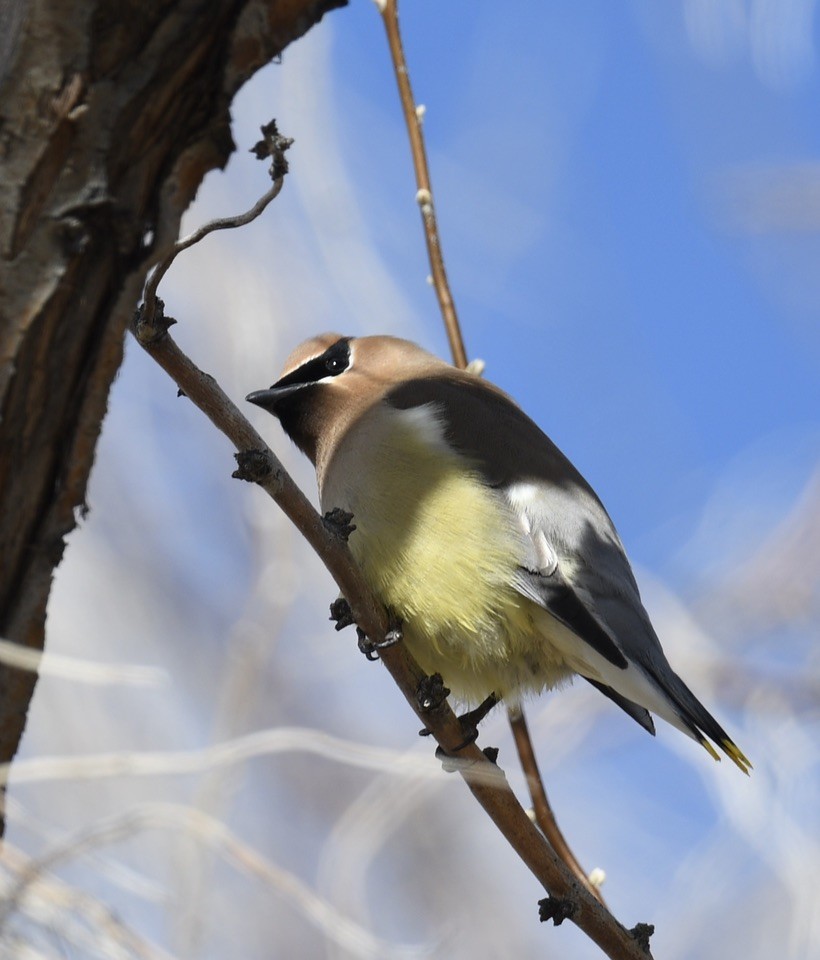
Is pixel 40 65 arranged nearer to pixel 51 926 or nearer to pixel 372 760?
pixel 51 926

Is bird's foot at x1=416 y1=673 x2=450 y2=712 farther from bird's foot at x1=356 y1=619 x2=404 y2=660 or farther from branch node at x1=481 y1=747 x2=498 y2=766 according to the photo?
branch node at x1=481 y1=747 x2=498 y2=766

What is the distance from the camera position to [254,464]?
2426mm

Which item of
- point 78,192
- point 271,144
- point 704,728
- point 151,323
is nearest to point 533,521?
point 704,728

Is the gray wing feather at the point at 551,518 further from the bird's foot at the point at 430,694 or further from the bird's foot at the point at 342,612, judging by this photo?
the bird's foot at the point at 342,612

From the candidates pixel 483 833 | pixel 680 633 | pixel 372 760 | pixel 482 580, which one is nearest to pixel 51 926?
pixel 372 760

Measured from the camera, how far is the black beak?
4.29 m

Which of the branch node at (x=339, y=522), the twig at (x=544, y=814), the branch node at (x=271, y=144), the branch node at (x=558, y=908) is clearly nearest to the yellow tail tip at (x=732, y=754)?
the twig at (x=544, y=814)

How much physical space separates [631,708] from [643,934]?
0.95 meters

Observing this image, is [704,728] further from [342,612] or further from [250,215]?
[250,215]

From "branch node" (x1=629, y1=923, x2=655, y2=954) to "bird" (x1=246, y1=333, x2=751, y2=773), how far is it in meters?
0.66

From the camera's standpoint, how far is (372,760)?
2.13 meters

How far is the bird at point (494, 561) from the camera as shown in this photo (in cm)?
348

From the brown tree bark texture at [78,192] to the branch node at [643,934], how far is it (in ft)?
5.93

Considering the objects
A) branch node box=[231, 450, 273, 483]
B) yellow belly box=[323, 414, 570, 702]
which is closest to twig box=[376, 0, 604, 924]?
yellow belly box=[323, 414, 570, 702]
